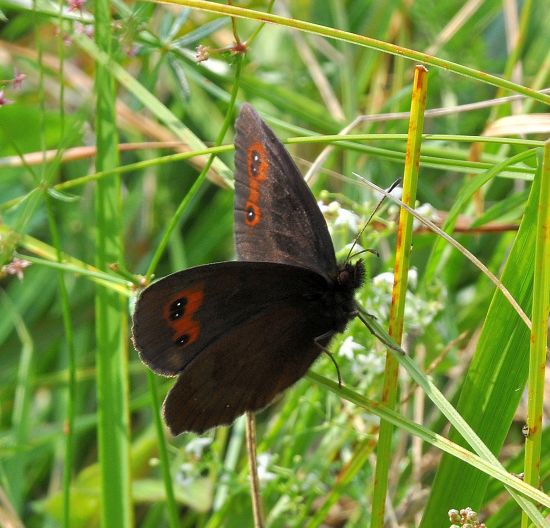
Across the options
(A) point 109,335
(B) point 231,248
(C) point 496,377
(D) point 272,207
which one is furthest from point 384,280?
(B) point 231,248

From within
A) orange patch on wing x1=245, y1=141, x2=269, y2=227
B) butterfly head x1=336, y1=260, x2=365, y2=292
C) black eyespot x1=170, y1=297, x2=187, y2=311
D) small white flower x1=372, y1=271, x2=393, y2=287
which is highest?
orange patch on wing x1=245, y1=141, x2=269, y2=227

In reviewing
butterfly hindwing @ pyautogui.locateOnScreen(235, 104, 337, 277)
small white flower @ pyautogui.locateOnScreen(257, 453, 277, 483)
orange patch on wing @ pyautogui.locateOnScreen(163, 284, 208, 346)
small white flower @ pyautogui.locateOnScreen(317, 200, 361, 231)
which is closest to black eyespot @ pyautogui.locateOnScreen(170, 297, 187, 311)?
orange patch on wing @ pyautogui.locateOnScreen(163, 284, 208, 346)

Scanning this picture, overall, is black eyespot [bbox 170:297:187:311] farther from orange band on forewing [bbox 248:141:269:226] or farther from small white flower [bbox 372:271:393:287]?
small white flower [bbox 372:271:393:287]

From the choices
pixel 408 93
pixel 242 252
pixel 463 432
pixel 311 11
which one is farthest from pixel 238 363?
pixel 311 11

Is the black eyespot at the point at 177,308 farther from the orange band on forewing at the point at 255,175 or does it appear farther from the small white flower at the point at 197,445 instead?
the small white flower at the point at 197,445

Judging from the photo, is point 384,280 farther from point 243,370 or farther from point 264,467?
point 264,467

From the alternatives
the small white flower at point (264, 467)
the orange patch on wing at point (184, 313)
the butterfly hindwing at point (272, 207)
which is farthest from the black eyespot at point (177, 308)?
the small white flower at point (264, 467)

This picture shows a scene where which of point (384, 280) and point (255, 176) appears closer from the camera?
point (255, 176)
